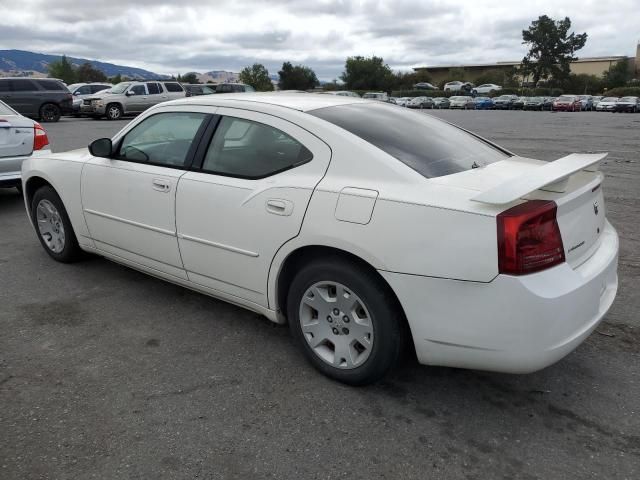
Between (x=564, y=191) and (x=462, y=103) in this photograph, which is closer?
(x=564, y=191)

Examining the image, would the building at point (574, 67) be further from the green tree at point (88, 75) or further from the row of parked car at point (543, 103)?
the green tree at point (88, 75)

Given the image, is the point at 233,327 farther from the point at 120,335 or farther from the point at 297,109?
the point at 297,109

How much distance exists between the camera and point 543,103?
51.7m

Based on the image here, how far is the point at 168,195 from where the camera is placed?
361 cm

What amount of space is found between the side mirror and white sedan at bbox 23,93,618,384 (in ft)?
0.10

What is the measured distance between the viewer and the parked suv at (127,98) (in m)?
24.0

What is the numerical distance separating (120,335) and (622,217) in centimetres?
582

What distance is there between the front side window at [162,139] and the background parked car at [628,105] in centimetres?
4821

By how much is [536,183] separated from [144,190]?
8.34 feet

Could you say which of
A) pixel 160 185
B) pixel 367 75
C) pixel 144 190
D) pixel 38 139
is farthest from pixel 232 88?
pixel 367 75

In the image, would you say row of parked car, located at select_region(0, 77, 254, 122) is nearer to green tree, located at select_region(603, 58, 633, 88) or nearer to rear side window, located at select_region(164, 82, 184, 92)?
rear side window, located at select_region(164, 82, 184, 92)

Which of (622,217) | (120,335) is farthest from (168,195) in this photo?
(622,217)

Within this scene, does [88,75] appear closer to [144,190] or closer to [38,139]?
[38,139]

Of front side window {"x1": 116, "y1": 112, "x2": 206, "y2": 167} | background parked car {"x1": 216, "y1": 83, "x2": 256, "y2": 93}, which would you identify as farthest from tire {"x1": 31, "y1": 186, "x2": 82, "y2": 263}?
Answer: background parked car {"x1": 216, "y1": 83, "x2": 256, "y2": 93}
